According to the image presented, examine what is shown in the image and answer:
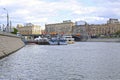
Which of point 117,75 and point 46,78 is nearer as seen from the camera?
point 46,78

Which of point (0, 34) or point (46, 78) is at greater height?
point (0, 34)

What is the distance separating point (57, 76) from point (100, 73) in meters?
4.64

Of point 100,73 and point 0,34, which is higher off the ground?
point 0,34

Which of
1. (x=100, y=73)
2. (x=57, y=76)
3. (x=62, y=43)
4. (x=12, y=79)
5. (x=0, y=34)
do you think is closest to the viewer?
(x=12, y=79)

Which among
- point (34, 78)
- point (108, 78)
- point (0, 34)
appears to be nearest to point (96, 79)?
point (108, 78)

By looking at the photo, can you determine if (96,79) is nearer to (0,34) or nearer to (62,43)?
(0,34)

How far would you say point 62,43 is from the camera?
143 meters

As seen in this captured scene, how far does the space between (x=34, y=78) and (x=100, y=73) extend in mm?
6897

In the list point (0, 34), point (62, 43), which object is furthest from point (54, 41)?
point (0, 34)

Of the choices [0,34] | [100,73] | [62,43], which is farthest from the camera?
[62,43]

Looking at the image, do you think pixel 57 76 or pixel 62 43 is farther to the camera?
pixel 62 43

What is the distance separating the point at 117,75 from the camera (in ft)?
93.2

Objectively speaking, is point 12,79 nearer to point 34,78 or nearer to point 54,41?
point 34,78

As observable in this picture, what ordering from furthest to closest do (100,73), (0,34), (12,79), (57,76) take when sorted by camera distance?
(0,34)
(100,73)
(57,76)
(12,79)
